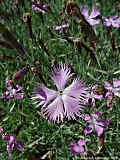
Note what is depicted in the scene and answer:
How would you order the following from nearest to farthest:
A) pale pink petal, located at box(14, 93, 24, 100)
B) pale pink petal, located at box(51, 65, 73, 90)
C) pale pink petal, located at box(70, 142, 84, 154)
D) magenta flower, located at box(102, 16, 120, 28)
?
1. pale pink petal, located at box(70, 142, 84, 154)
2. pale pink petal, located at box(51, 65, 73, 90)
3. pale pink petal, located at box(14, 93, 24, 100)
4. magenta flower, located at box(102, 16, 120, 28)

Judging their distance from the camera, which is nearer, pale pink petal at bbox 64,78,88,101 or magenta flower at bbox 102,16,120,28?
pale pink petal at bbox 64,78,88,101

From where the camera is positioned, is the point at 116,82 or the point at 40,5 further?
the point at 40,5

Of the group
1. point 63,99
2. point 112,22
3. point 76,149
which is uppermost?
point 112,22

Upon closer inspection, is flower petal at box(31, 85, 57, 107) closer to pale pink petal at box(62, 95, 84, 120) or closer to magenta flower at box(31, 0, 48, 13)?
pale pink petal at box(62, 95, 84, 120)

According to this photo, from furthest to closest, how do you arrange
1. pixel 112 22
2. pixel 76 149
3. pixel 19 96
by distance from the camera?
pixel 112 22 → pixel 19 96 → pixel 76 149

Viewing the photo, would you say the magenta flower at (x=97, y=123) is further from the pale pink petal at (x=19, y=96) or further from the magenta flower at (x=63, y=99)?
the pale pink petal at (x=19, y=96)

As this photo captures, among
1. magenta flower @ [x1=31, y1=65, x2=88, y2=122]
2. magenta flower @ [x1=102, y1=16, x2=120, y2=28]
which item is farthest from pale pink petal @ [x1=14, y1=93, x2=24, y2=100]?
magenta flower @ [x1=102, y1=16, x2=120, y2=28]

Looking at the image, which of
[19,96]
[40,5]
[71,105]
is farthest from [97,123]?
[40,5]

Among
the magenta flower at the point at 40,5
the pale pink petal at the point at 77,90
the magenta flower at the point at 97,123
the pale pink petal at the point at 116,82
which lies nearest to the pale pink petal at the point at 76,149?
the magenta flower at the point at 97,123

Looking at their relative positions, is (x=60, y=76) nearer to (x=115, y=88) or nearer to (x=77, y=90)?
(x=77, y=90)

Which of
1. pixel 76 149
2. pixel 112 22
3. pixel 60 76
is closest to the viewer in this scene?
pixel 76 149

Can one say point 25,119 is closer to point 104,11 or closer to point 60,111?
point 60,111

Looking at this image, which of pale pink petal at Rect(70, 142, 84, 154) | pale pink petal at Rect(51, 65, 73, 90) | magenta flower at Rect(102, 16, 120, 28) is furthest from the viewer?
magenta flower at Rect(102, 16, 120, 28)
